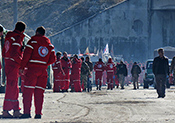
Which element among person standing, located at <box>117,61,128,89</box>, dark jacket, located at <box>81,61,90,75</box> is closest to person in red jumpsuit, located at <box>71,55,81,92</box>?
dark jacket, located at <box>81,61,90,75</box>

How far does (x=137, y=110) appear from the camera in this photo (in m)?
11.6

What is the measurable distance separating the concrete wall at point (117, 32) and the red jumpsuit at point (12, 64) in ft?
192

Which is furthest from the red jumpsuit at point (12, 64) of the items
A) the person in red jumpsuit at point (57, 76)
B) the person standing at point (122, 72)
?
the person standing at point (122, 72)

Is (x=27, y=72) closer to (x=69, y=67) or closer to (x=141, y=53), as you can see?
(x=69, y=67)

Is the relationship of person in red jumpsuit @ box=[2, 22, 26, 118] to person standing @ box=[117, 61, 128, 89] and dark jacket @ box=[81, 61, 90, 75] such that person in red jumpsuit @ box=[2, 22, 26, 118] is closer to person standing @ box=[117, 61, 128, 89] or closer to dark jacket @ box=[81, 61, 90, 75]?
dark jacket @ box=[81, 61, 90, 75]

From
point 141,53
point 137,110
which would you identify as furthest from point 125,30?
point 137,110

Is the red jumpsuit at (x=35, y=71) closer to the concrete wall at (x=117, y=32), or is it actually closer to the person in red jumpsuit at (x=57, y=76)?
the person in red jumpsuit at (x=57, y=76)

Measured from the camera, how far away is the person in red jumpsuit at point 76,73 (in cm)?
2409

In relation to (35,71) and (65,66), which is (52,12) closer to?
(65,66)

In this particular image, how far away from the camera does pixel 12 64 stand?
973 centimetres

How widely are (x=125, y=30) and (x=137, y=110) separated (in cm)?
5740

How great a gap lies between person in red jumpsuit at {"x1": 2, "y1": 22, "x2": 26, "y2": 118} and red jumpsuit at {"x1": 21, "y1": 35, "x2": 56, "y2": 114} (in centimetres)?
24

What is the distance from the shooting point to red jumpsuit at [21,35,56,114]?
9.53m

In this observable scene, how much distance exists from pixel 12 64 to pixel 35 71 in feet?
1.69
